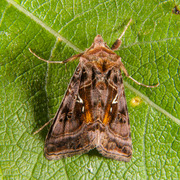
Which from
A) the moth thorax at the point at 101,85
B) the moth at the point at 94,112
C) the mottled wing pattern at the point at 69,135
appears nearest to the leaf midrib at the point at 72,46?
the moth at the point at 94,112

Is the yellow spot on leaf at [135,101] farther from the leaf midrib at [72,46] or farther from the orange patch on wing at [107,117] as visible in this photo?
the orange patch on wing at [107,117]

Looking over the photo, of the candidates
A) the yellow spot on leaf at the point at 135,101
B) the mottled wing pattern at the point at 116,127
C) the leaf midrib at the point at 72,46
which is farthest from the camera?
the yellow spot on leaf at the point at 135,101

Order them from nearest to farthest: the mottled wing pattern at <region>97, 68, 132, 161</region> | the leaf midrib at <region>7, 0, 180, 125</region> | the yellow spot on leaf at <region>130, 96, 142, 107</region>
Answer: the leaf midrib at <region>7, 0, 180, 125</region>
the mottled wing pattern at <region>97, 68, 132, 161</region>
the yellow spot on leaf at <region>130, 96, 142, 107</region>

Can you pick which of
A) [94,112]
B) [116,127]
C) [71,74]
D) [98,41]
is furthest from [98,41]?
[116,127]

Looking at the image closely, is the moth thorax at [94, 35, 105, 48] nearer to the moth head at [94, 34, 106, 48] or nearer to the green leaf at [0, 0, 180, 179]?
the moth head at [94, 34, 106, 48]

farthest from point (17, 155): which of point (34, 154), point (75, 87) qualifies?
point (75, 87)

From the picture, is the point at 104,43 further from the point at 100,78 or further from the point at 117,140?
the point at 117,140

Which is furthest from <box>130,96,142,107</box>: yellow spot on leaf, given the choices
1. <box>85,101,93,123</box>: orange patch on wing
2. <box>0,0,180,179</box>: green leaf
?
<box>85,101,93,123</box>: orange patch on wing

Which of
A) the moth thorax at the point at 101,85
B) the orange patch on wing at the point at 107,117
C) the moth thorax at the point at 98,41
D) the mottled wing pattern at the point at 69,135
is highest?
the moth thorax at the point at 98,41
